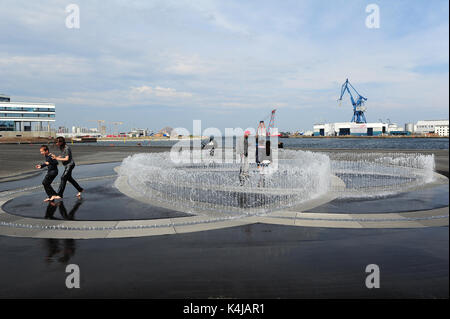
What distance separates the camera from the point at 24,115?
116312mm

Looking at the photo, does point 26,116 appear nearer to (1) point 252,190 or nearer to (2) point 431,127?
(1) point 252,190

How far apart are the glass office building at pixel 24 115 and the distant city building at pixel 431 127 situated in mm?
191169

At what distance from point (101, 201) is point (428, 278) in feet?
29.3

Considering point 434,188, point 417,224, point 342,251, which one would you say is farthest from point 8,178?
point 434,188

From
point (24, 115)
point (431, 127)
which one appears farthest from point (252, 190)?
point (431, 127)

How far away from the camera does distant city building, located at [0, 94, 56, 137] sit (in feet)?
372

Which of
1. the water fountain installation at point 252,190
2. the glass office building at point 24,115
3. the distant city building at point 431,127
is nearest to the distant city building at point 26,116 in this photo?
the glass office building at point 24,115

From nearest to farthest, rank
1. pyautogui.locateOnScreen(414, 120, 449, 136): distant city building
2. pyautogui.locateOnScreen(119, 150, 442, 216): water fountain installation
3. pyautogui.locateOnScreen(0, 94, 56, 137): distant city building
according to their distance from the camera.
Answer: pyautogui.locateOnScreen(119, 150, 442, 216): water fountain installation
pyautogui.locateOnScreen(0, 94, 56, 137): distant city building
pyautogui.locateOnScreen(414, 120, 449, 136): distant city building

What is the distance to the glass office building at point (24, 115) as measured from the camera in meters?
114

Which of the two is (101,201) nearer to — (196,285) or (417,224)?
(196,285)

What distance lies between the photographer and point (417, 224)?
22.8 ft

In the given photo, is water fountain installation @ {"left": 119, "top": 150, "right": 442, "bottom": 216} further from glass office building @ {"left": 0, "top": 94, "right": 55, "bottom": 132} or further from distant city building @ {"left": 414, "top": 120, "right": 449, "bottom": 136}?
distant city building @ {"left": 414, "top": 120, "right": 449, "bottom": 136}

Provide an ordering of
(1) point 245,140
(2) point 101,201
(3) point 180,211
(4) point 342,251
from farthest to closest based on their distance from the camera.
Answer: (1) point 245,140 < (2) point 101,201 < (3) point 180,211 < (4) point 342,251

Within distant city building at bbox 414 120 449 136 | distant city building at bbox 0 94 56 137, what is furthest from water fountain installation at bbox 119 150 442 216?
distant city building at bbox 414 120 449 136
